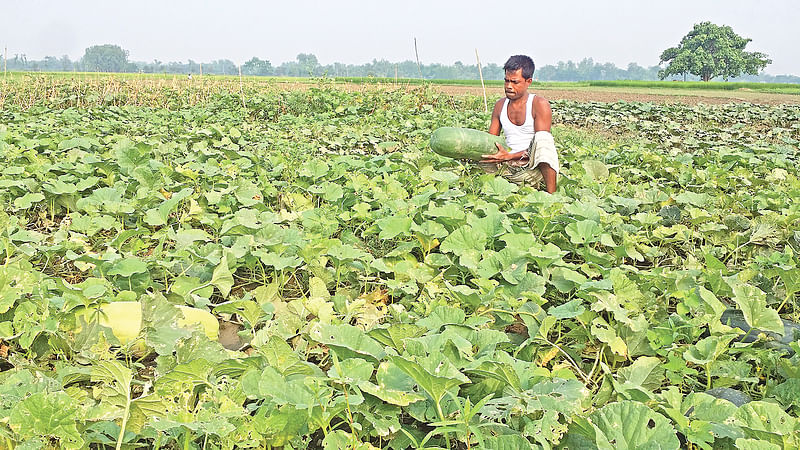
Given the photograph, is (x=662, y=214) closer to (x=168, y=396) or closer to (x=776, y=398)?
(x=776, y=398)

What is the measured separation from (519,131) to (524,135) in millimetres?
68

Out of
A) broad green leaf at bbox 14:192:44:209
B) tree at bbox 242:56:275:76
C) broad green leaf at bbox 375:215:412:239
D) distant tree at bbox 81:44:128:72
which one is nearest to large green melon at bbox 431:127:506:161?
broad green leaf at bbox 375:215:412:239

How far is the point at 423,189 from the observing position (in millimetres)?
4641

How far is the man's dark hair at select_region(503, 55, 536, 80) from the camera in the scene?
17.9ft

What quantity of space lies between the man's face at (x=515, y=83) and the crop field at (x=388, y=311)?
92 centimetres

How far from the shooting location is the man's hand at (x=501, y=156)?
218 inches

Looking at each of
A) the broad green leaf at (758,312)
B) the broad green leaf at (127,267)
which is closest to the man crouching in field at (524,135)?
the broad green leaf at (758,312)

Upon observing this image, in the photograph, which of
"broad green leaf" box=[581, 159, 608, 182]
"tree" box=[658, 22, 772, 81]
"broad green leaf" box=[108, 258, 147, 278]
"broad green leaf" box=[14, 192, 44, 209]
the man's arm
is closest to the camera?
"broad green leaf" box=[108, 258, 147, 278]

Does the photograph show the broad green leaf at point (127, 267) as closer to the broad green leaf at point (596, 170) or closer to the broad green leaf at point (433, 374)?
the broad green leaf at point (433, 374)

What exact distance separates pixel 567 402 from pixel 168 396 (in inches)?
48.5

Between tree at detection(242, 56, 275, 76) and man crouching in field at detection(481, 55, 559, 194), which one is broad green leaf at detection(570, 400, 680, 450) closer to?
man crouching in field at detection(481, 55, 559, 194)

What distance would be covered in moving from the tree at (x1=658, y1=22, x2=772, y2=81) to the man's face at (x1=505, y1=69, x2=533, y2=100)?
77.0 metres

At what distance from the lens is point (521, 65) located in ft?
17.9

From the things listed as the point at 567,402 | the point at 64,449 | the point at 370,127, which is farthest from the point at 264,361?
the point at 370,127
